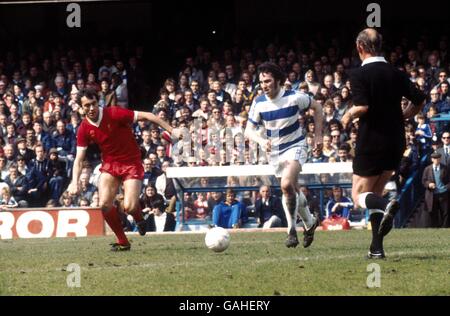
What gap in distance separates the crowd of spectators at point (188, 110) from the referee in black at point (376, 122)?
25.5 ft

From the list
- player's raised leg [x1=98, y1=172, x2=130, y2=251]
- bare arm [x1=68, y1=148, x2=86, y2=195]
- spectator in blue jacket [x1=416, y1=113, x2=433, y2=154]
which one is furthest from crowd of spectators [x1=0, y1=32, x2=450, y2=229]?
bare arm [x1=68, y1=148, x2=86, y2=195]

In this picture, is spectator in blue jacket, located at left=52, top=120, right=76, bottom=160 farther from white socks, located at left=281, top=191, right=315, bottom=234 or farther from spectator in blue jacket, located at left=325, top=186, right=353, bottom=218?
white socks, located at left=281, top=191, right=315, bottom=234

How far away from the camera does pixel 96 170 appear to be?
21.3m

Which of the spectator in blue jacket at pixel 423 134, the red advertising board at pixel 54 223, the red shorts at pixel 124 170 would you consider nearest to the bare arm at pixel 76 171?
the red shorts at pixel 124 170

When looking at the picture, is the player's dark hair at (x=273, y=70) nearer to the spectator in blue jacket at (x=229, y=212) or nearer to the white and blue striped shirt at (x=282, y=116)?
the white and blue striped shirt at (x=282, y=116)

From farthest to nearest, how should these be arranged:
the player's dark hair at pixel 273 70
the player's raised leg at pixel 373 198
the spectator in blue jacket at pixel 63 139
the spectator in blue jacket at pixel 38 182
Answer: the spectator in blue jacket at pixel 63 139, the spectator in blue jacket at pixel 38 182, the player's dark hair at pixel 273 70, the player's raised leg at pixel 373 198

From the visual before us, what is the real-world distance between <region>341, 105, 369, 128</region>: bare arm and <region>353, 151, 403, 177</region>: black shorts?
464 millimetres

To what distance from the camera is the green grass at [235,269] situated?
8.29m

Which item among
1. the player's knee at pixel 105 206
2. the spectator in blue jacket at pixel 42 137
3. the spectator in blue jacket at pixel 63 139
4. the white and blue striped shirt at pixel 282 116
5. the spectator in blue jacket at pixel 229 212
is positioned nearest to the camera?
the white and blue striped shirt at pixel 282 116

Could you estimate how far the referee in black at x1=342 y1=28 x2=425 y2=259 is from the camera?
985 centimetres

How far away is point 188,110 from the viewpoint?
70.1 ft

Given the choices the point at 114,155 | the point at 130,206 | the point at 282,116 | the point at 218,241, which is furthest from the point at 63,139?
the point at 218,241
